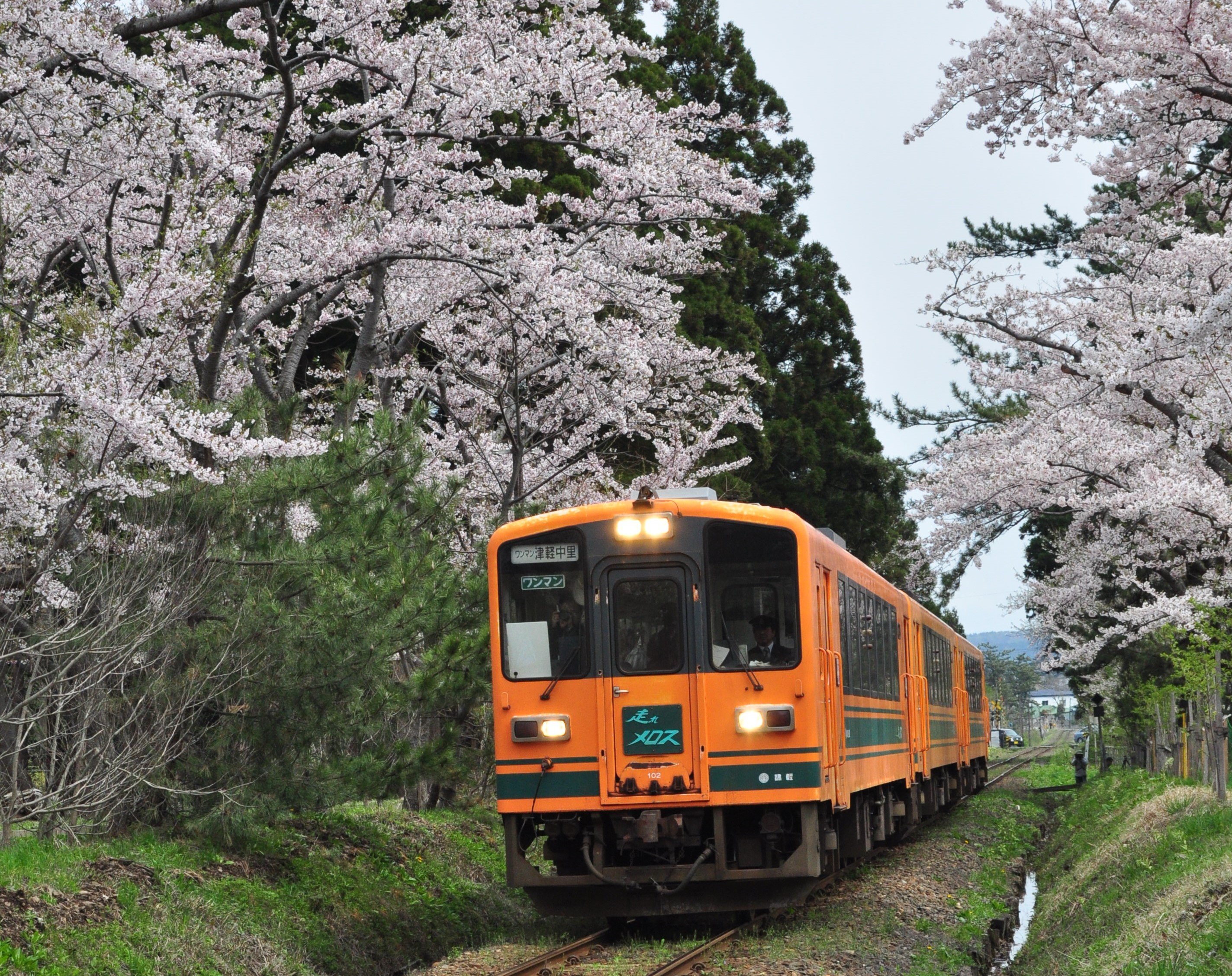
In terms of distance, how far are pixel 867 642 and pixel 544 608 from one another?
10.9 feet

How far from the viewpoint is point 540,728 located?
886 centimetres

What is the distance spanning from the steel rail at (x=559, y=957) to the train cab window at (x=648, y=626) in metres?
1.62

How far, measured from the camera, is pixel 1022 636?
3073 cm

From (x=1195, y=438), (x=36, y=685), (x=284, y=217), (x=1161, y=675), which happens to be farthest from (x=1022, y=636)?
(x=36, y=685)

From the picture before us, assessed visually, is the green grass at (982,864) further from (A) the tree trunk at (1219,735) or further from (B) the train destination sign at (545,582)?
(B) the train destination sign at (545,582)

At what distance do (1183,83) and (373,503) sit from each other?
19.2ft

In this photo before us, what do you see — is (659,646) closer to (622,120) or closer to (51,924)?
(51,924)

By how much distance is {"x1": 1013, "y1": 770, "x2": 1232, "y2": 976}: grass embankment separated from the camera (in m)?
6.94

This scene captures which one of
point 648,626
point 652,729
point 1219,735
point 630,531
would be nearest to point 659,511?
point 630,531

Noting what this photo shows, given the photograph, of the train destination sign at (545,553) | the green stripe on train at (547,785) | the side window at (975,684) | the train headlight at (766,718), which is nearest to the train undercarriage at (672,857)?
the green stripe on train at (547,785)

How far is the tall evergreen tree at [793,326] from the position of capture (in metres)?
26.3

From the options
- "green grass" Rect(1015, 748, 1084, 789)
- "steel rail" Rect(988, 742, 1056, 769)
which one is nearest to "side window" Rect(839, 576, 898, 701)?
"green grass" Rect(1015, 748, 1084, 789)

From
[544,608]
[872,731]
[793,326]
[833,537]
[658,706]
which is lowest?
[872,731]

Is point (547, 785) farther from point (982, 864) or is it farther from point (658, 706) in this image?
point (982, 864)
